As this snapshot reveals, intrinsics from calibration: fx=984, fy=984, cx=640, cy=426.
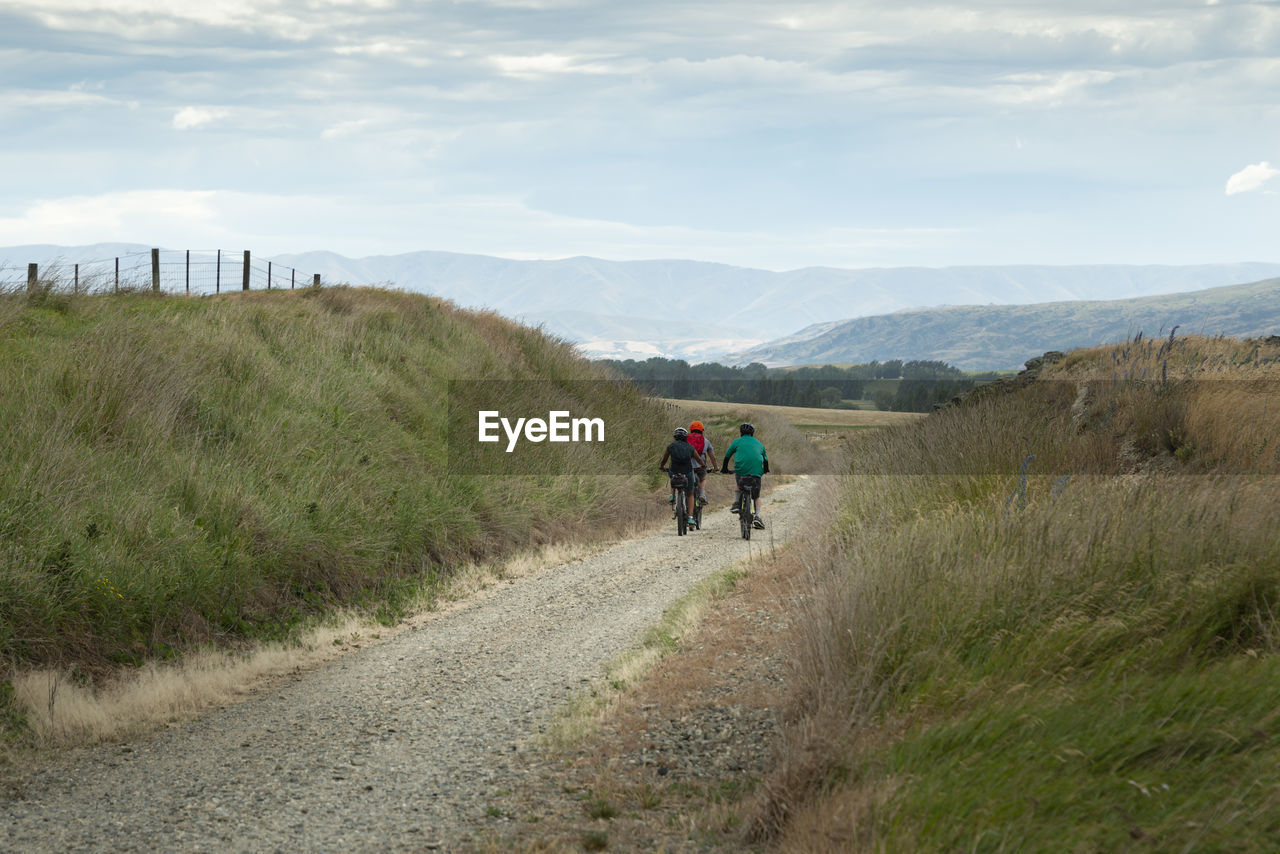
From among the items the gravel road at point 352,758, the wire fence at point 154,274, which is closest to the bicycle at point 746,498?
the gravel road at point 352,758

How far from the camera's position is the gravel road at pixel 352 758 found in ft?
17.8

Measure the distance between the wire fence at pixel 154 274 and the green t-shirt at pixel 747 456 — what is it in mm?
12540

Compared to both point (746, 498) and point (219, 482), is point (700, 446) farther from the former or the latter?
point (219, 482)

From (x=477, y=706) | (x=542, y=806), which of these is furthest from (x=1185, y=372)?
(x=542, y=806)

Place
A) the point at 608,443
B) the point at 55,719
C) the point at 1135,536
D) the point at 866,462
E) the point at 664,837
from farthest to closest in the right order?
the point at 608,443 < the point at 866,462 < the point at 55,719 < the point at 1135,536 < the point at 664,837

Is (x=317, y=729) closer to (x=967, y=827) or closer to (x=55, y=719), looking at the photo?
(x=55, y=719)

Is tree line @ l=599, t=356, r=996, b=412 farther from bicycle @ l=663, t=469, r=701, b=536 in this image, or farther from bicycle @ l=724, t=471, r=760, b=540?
bicycle @ l=724, t=471, r=760, b=540

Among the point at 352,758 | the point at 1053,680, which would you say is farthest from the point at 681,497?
the point at 1053,680

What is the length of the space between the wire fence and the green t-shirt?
12.5m

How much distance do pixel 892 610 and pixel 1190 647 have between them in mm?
1546

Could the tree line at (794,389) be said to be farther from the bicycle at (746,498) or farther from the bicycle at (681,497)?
the bicycle at (746,498)

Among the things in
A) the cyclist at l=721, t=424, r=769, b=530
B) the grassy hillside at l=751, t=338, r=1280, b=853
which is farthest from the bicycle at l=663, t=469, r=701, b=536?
the grassy hillside at l=751, t=338, r=1280, b=853

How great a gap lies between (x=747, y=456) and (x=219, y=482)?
929 cm

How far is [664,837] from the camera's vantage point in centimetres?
500
